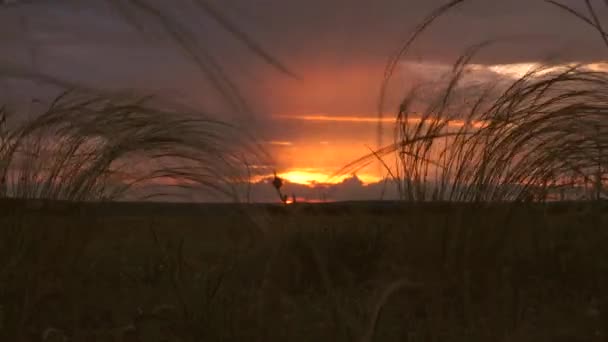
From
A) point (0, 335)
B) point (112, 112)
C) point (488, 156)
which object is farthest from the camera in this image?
point (488, 156)

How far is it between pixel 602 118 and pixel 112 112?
61.0 inches

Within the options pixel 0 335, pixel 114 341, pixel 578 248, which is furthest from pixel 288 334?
pixel 578 248

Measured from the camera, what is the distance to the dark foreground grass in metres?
2.12

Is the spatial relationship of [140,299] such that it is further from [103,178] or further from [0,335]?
[0,335]

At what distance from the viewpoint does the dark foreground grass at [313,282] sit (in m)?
2.12

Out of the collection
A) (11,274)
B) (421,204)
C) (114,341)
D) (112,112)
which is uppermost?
(112,112)

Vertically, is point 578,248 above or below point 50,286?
above

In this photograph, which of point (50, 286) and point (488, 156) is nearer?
point (50, 286)

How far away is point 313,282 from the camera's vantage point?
10.9 ft

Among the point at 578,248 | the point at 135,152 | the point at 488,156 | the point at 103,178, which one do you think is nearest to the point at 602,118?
the point at 488,156

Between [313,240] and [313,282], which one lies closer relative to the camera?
[313,240]

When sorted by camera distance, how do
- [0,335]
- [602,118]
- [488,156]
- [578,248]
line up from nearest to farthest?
[0,335], [602,118], [488,156], [578,248]

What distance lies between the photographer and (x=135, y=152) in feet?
8.71

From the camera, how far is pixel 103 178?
9.59ft
